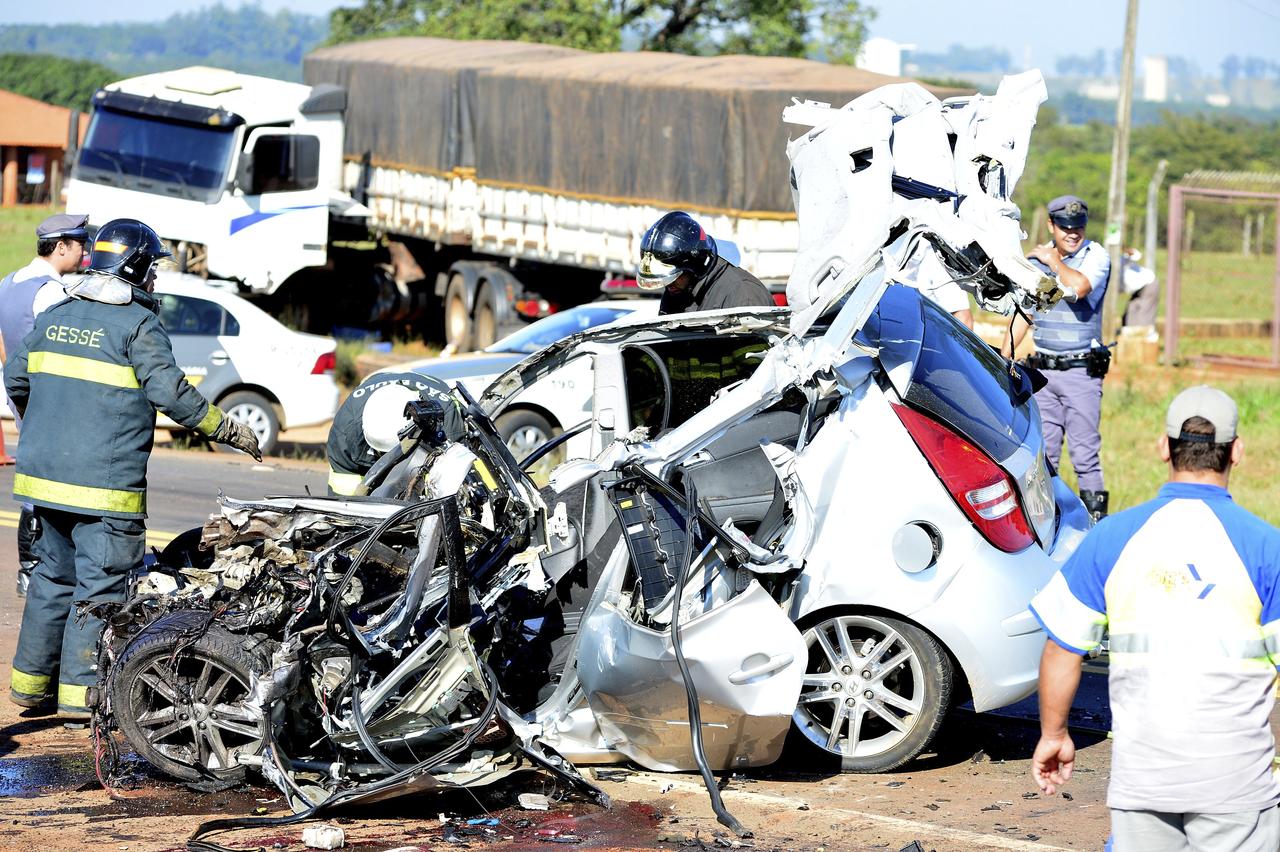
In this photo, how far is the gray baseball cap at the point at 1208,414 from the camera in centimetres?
359

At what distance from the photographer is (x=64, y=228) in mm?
8750

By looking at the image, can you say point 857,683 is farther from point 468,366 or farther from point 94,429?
point 468,366

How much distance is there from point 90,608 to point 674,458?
2.22 metres

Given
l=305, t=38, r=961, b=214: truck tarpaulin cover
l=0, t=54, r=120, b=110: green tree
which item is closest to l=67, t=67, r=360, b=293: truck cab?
l=305, t=38, r=961, b=214: truck tarpaulin cover

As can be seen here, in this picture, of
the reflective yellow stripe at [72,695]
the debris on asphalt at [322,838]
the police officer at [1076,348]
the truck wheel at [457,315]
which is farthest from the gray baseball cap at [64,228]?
the truck wheel at [457,315]

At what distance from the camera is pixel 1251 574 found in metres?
3.58

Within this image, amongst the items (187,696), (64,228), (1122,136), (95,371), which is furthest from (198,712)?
(1122,136)

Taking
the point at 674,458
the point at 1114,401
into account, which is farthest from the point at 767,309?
the point at 1114,401

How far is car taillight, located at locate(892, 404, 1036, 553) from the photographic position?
558 cm

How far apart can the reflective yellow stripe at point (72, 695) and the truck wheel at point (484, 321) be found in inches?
611

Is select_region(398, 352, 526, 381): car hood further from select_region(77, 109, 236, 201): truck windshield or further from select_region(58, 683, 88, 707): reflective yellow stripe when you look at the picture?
select_region(77, 109, 236, 201): truck windshield

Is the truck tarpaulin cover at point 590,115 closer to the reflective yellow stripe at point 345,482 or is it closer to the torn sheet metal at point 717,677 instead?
the reflective yellow stripe at point 345,482

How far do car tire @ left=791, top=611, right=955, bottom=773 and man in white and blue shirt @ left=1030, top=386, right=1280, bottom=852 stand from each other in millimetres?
1928

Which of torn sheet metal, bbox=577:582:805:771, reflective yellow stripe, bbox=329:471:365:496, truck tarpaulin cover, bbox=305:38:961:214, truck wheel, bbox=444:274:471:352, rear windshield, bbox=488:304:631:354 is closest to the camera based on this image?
torn sheet metal, bbox=577:582:805:771
